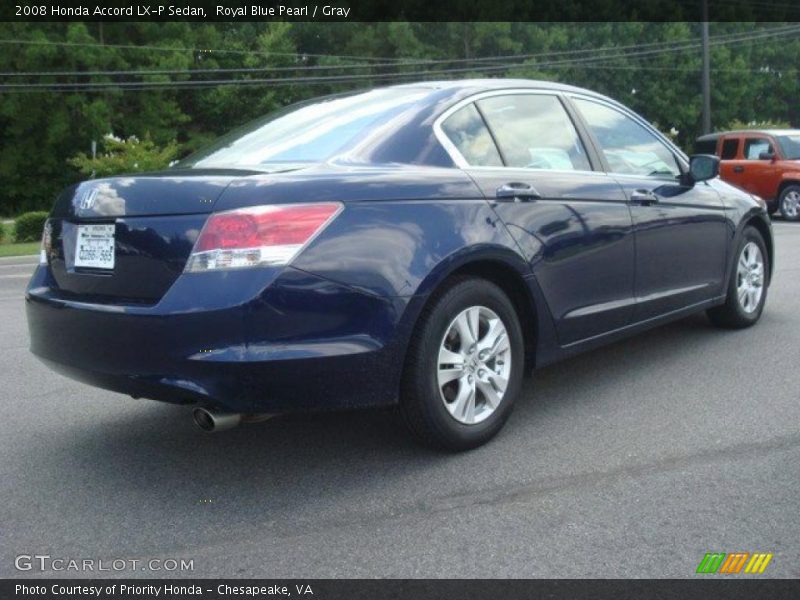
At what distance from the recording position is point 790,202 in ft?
58.0

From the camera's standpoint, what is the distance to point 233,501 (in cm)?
344

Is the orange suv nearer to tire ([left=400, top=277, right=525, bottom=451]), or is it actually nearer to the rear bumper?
tire ([left=400, top=277, right=525, bottom=451])

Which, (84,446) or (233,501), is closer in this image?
(233,501)

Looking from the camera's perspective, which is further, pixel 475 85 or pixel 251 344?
pixel 475 85

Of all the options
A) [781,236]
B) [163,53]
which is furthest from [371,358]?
[163,53]

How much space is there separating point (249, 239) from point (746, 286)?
4.20 m

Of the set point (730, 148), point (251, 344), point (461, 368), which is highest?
point (730, 148)

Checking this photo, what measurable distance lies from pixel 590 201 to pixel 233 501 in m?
2.28

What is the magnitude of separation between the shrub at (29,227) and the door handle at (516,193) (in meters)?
18.1

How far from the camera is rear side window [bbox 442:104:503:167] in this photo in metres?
4.05

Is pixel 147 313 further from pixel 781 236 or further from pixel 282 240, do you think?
pixel 781 236

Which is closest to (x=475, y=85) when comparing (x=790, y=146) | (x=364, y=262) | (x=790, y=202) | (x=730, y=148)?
(x=364, y=262)

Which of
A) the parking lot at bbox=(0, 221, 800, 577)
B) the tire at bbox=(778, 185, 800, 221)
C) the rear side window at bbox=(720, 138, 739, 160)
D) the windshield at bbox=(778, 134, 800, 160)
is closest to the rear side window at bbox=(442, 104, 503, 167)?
the parking lot at bbox=(0, 221, 800, 577)

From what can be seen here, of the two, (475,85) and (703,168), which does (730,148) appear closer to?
(703,168)
